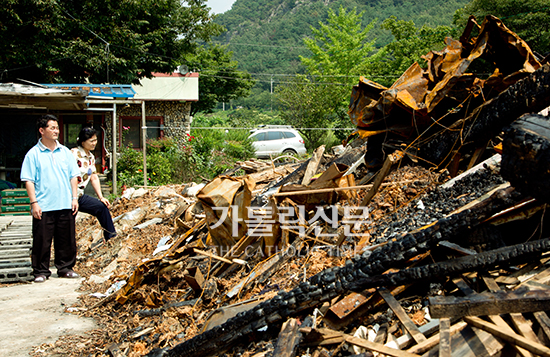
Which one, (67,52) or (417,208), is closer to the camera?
(417,208)

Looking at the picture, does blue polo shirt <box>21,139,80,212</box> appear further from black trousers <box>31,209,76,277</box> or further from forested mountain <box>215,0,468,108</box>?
forested mountain <box>215,0,468,108</box>

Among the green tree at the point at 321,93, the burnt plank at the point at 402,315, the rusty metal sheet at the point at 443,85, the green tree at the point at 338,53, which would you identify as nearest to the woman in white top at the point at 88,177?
the rusty metal sheet at the point at 443,85

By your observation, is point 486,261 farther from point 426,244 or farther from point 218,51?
point 218,51

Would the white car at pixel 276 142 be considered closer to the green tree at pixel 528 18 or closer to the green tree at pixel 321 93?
the green tree at pixel 321 93

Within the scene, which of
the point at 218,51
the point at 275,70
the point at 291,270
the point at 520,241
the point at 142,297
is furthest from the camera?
the point at 275,70

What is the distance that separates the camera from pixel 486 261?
2.83 metres

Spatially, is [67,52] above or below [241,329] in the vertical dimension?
above

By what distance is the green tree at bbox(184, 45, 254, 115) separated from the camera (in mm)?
35656

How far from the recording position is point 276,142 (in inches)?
698

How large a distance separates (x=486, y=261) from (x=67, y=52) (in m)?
14.3

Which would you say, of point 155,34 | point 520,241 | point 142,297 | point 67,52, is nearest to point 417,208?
point 520,241

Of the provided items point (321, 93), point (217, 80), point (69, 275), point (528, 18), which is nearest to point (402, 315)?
point (69, 275)

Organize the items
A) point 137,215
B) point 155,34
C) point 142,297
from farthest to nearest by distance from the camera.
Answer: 1. point 155,34
2. point 137,215
3. point 142,297

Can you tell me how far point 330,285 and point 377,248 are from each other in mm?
667
